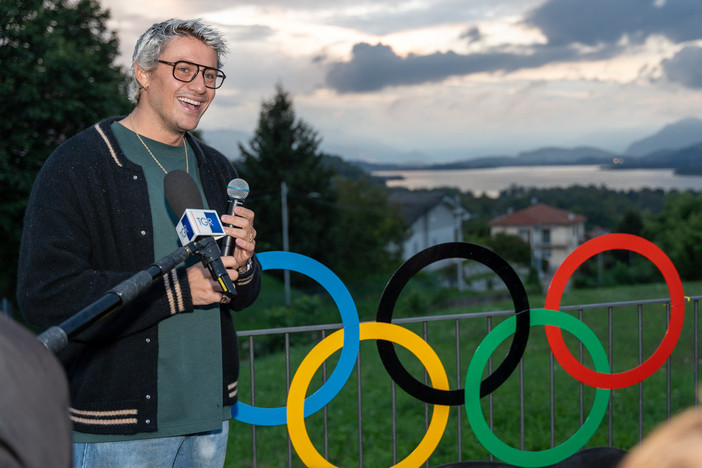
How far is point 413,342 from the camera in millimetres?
3193

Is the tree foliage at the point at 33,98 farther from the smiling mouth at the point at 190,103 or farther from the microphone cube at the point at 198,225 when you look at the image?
the microphone cube at the point at 198,225

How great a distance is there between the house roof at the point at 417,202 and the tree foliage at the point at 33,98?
130 feet

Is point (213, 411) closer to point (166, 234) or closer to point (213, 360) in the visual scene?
point (213, 360)

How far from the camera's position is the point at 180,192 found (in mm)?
1875

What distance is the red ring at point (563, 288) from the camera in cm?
341

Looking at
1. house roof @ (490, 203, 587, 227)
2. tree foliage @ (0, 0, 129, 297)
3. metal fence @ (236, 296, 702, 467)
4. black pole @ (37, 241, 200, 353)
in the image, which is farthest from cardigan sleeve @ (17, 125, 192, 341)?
house roof @ (490, 203, 587, 227)

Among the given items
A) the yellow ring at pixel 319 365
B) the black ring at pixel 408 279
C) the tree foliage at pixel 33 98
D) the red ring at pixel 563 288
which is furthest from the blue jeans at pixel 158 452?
the tree foliage at pixel 33 98

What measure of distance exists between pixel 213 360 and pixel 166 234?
1.32 ft

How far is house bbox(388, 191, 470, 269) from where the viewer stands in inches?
2314

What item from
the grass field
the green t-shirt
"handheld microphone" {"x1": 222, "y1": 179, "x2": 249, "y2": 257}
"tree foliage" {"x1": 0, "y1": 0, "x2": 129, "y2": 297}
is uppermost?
"tree foliage" {"x1": 0, "y1": 0, "x2": 129, "y2": 297}

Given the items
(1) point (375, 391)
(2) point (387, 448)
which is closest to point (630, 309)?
(1) point (375, 391)

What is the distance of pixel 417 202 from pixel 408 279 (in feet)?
194

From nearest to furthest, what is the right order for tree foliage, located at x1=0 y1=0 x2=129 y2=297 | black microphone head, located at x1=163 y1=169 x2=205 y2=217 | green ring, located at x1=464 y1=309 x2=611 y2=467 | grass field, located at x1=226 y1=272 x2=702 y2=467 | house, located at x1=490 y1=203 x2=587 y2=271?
black microphone head, located at x1=163 y1=169 x2=205 y2=217 < green ring, located at x1=464 y1=309 x2=611 y2=467 < grass field, located at x1=226 y1=272 x2=702 y2=467 < tree foliage, located at x1=0 y1=0 x2=129 y2=297 < house, located at x1=490 y1=203 x2=587 y2=271

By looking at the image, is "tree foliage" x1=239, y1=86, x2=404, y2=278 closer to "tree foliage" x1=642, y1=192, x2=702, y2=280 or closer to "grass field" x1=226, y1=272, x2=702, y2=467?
"grass field" x1=226, y1=272, x2=702, y2=467
